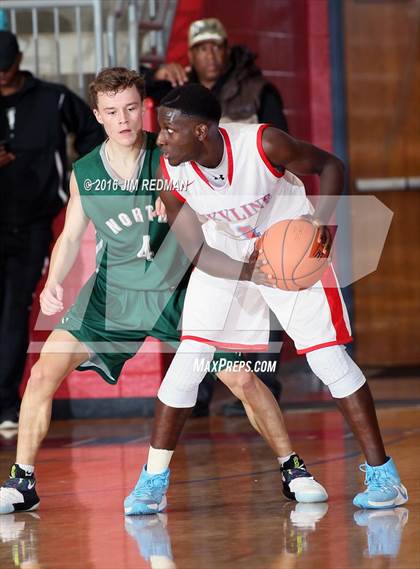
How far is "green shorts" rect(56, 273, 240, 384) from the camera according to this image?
177 inches

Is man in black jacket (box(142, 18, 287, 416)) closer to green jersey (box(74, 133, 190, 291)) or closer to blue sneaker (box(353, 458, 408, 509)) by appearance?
green jersey (box(74, 133, 190, 291))

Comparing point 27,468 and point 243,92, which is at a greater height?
point 243,92

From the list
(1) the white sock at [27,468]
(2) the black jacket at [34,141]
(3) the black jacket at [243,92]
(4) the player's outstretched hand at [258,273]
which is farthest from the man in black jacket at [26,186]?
(4) the player's outstretched hand at [258,273]

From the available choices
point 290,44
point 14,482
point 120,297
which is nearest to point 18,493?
point 14,482

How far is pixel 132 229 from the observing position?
472 centimetres

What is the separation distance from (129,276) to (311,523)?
119 centimetres

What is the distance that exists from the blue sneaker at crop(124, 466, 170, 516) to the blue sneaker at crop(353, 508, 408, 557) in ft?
2.14

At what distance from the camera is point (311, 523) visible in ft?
13.3

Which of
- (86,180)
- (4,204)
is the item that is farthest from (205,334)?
(4,204)

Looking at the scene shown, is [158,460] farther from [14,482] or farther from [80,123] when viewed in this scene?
[80,123]

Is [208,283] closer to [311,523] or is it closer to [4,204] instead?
[311,523]

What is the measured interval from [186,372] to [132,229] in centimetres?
68

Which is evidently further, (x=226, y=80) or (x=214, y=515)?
(x=226, y=80)

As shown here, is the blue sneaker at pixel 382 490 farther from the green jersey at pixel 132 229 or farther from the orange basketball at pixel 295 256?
the green jersey at pixel 132 229
